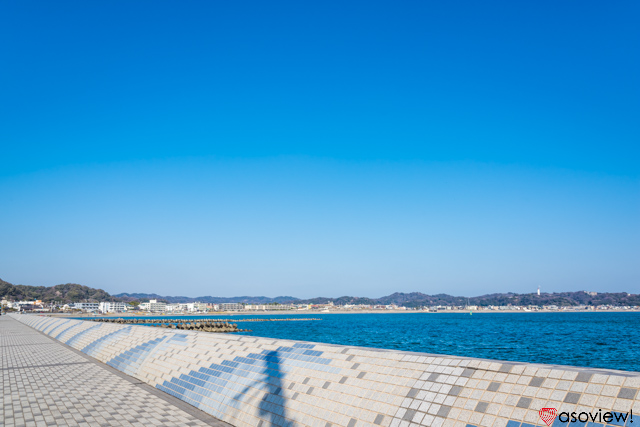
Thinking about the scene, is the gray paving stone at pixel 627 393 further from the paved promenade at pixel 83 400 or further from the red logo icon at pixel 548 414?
the paved promenade at pixel 83 400

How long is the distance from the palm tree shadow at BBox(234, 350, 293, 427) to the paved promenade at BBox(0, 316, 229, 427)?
1079 millimetres

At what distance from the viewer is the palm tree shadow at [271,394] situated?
28.9ft

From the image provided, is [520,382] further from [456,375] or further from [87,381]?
[87,381]

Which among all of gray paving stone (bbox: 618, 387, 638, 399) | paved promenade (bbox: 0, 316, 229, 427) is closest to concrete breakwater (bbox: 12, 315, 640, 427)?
gray paving stone (bbox: 618, 387, 638, 399)

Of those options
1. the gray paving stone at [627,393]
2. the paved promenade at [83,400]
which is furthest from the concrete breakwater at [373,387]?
the paved promenade at [83,400]

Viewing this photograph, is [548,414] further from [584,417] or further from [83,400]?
[83,400]

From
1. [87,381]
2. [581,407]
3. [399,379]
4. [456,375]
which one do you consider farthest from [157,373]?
[581,407]

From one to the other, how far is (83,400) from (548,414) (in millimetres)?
11367

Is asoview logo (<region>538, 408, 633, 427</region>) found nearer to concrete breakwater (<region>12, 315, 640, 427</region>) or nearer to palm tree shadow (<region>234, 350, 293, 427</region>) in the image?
concrete breakwater (<region>12, 315, 640, 427</region>)

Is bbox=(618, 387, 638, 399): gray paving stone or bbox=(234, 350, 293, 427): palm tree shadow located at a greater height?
bbox=(618, 387, 638, 399): gray paving stone

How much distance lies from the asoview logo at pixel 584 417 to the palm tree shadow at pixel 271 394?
4.69m

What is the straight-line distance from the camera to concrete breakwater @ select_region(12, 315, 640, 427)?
5758 millimetres

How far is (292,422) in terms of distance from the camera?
8.46 m

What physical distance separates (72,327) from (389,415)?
33.1m
